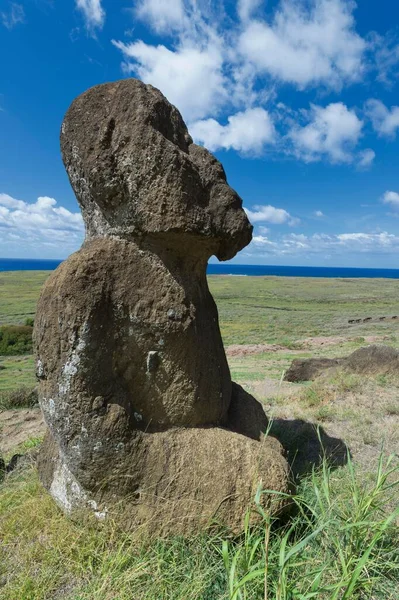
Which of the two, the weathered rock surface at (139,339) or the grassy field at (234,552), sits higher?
the weathered rock surface at (139,339)

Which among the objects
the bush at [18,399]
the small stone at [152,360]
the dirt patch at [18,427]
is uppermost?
the small stone at [152,360]

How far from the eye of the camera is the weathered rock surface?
3.22m

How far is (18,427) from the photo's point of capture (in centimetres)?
870

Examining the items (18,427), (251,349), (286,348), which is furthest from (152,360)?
(286,348)

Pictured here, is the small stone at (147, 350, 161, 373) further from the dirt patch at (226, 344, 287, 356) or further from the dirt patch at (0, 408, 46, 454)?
the dirt patch at (226, 344, 287, 356)

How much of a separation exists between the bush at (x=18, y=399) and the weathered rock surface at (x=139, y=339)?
25.4ft

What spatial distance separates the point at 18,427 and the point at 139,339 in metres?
6.57

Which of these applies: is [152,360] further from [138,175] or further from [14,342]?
[14,342]

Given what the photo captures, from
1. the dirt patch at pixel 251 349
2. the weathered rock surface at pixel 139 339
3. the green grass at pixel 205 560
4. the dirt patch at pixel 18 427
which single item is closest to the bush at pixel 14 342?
the dirt patch at pixel 251 349

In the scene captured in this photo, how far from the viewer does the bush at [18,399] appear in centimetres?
1073

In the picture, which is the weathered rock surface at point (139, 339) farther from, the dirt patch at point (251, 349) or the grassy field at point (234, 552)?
the dirt patch at point (251, 349)

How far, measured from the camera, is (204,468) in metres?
3.28

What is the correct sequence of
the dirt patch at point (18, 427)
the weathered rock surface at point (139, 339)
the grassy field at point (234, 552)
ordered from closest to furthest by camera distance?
1. the grassy field at point (234, 552)
2. the weathered rock surface at point (139, 339)
3. the dirt patch at point (18, 427)

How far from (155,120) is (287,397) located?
5.73 m
